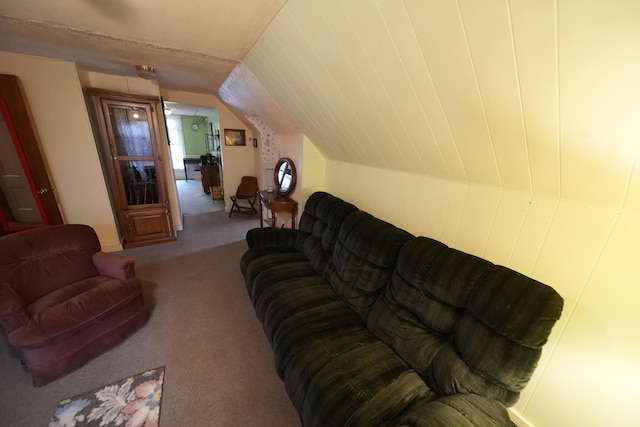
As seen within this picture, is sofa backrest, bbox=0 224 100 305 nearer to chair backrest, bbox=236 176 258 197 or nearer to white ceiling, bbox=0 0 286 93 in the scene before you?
white ceiling, bbox=0 0 286 93

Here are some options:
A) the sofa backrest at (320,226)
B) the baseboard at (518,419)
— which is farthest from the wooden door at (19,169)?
the baseboard at (518,419)

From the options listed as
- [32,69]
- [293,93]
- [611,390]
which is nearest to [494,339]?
[611,390]

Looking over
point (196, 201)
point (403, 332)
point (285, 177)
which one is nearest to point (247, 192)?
point (196, 201)

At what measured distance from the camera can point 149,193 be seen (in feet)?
10.5

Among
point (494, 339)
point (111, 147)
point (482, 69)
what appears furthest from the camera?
point (111, 147)

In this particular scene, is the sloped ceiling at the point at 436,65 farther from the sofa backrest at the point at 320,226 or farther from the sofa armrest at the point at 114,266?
the sofa armrest at the point at 114,266

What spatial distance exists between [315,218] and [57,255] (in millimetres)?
2111

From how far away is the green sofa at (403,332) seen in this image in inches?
36.3

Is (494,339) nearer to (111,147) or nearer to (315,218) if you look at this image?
(315,218)

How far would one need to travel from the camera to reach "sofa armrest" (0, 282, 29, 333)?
127 cm

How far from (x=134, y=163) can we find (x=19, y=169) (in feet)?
3.15

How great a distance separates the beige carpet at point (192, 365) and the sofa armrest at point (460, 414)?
0.77 m

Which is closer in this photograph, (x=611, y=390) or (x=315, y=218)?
(x=611, y=390)

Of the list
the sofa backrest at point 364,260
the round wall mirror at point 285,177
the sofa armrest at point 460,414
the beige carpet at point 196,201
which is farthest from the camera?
the beige carpet at point 196,201
